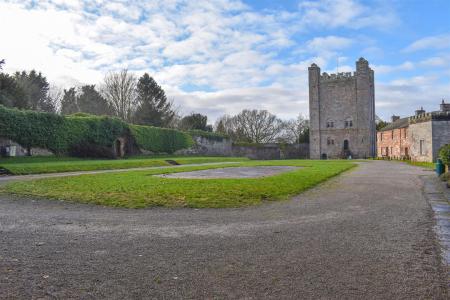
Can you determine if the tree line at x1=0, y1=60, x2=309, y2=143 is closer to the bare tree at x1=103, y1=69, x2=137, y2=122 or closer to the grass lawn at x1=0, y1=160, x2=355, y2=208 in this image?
the bare tree at x1=103, y1=69, x2=137, y2=122

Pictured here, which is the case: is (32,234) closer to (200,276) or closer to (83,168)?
(200,276)

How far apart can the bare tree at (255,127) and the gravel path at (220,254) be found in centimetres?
6341

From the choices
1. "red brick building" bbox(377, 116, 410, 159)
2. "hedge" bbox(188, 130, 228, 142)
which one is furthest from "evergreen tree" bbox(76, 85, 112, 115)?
"red brick building" bbox(377, 116, 410, 159)

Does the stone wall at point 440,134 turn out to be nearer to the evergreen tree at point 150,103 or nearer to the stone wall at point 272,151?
the stone wall at point 272,151

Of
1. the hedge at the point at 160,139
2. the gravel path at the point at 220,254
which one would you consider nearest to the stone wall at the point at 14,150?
the hedge at the point at 160,139

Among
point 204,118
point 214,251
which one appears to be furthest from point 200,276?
point 204,118

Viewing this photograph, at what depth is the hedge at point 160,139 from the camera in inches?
1521

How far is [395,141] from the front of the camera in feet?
162

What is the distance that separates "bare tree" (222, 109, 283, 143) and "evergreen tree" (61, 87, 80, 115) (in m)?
29.0

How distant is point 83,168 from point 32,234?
14.8 metres

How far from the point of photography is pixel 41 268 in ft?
13.9

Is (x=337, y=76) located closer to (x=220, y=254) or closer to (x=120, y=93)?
(x=120, y=93)

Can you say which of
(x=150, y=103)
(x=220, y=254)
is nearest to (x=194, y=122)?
(x=150, y=103)

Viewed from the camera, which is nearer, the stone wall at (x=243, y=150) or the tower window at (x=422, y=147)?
the tower window at (x=422, y=147)
